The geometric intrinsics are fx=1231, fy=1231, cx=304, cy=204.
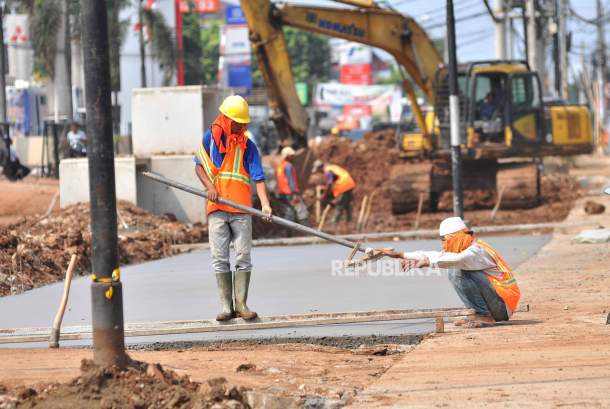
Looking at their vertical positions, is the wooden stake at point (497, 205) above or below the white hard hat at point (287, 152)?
below

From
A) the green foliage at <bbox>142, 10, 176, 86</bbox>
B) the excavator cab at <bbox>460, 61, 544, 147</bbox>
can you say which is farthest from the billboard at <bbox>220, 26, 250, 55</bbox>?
the excavator cab at <bbox>460, 61, 544, 147</bbox>

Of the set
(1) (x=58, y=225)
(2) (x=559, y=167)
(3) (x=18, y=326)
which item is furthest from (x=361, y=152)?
(3) (x=18, y=326)

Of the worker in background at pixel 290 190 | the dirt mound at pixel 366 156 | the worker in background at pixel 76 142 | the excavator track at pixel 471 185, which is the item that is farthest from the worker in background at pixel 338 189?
the worker in background at pixel 76 142

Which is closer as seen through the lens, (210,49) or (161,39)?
(161,39)

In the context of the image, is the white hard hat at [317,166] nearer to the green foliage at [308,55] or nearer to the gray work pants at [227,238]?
the gray work pants at [227,238]

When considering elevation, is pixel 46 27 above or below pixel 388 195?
above

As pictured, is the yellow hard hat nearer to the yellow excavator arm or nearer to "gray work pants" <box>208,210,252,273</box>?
"gray work pants" <box>208,210,252,273</box>

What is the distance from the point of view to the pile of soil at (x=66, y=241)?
15.1m

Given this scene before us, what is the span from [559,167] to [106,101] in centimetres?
3743

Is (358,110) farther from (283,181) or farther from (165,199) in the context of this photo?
(165,199)

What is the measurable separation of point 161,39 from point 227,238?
46218 mm

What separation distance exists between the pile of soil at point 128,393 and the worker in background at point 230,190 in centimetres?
331

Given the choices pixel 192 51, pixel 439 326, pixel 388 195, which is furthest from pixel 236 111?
pixel 192 51

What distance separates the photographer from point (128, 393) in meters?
7.14
